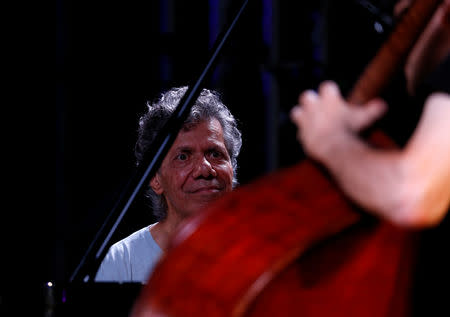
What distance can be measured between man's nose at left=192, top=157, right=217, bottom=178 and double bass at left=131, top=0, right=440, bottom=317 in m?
1.37

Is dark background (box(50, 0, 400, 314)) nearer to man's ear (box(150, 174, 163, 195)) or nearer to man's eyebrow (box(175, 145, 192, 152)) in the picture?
man's ear (box(150, 174, 163, 195))

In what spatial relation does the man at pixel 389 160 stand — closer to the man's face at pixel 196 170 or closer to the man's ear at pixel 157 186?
the man's face at pixel 196 170

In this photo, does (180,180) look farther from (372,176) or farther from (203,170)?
(372,176)

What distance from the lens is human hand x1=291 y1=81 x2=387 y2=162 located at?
708mm

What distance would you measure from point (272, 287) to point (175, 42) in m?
3.08

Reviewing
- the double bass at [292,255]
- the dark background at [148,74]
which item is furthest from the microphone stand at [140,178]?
the dark background at [148,74]

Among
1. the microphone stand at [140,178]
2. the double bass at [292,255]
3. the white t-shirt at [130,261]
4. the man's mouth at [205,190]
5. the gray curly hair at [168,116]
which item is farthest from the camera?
the gray curly hair at [168,116]

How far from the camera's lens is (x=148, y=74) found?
11.3ft

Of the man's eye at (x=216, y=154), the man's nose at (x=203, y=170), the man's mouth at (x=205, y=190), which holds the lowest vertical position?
the man's mouth at (x=205, y=190)

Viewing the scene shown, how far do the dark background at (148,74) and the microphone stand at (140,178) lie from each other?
1.73 m

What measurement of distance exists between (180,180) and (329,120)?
1446mm

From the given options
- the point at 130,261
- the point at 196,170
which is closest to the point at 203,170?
the point at 196,170

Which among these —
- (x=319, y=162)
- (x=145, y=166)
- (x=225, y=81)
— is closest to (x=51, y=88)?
(x=225, y=81)

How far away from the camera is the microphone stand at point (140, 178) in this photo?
113 cm
